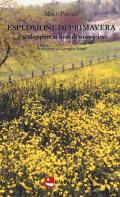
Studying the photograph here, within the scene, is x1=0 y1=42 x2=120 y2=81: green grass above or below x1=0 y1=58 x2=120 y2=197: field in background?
below

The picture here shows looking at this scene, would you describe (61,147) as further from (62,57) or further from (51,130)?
(62,57)

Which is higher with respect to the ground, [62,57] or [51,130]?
[51,130]

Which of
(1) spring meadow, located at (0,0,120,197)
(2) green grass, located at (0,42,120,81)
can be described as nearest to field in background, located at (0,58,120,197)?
(1) spring meadow, located at (0,0,120,197)

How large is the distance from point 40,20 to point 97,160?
19.0 metres

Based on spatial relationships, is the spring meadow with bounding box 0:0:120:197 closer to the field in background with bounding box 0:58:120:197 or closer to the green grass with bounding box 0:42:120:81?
the field in background with bounding box 0:58:120:197

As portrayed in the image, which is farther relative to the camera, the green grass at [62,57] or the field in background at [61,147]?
the green grass at [62,57]

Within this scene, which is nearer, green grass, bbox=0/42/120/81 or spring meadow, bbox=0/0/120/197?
spring meadow, bbox=0/0/120/197

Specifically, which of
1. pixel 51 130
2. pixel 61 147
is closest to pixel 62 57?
pixel 51 130

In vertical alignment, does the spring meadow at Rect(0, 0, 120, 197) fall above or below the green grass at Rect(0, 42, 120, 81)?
above

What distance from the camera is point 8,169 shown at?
14.5 metres

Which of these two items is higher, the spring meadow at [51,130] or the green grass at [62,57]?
the spring meadow at [51,130]

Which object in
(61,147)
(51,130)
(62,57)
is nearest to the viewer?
(61,147)

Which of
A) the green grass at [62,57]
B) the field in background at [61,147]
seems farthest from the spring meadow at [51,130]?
the green grass at [62,57]

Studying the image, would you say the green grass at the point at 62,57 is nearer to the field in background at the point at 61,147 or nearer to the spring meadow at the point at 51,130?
the spring meadow at the point at 51,130
